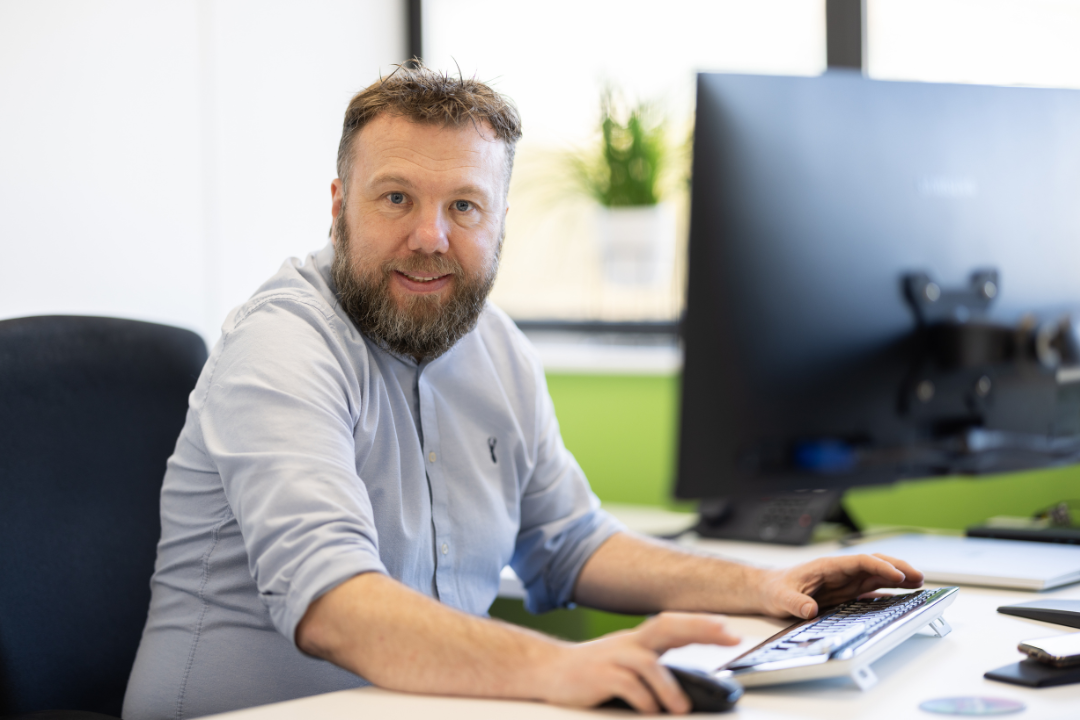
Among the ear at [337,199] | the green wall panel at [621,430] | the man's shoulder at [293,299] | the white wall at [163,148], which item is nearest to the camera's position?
the man's shoulder at [293,299]

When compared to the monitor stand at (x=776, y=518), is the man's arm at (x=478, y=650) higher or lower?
higher

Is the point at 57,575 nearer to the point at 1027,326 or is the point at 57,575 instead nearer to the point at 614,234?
the point at 1027,326

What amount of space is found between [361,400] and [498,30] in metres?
1.90

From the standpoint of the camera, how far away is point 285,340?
106 centimetres

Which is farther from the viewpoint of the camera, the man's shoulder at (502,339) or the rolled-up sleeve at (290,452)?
the man's shoulder at (502,339)

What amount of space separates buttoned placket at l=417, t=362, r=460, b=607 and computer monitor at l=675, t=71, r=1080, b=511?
0.32 metres

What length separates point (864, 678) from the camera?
0.82 metres

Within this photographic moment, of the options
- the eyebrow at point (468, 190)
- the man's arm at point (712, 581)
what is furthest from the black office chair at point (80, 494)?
the man's arm at point (712, 581)

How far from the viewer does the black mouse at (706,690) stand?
0.74 metres

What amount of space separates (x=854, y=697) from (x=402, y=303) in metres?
0.67

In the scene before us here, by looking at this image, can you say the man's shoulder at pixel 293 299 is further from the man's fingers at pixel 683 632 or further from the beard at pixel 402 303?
the man's fingers at pixel 683 632

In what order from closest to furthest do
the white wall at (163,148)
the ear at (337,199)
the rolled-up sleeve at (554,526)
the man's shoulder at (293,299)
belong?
1. the man's shoulder at (293,299)
2. the ear at (337,199)
3. the rolled-up sleeve at (554,526)
4. the white wall at (163,148)

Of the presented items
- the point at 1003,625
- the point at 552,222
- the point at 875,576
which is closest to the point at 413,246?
the point at 875,576

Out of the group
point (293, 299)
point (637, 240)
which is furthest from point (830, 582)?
point (637, 240)
